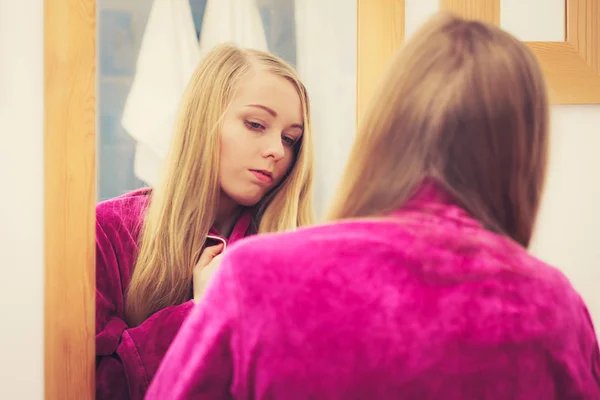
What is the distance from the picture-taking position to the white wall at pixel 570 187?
0.97 meters

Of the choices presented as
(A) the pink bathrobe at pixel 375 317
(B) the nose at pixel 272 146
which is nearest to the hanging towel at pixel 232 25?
(B) the nose at pixel 272 146

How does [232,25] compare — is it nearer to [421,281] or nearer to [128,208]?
[128,208]

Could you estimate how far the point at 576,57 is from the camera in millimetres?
974

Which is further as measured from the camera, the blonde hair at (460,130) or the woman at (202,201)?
the woman at (202,201)

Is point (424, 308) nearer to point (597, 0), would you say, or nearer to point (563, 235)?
point (563, 235)

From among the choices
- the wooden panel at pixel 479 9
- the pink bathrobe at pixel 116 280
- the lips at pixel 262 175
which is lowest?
the pink bathrobe at pixel 116 280

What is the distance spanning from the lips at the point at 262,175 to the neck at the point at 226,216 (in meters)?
0.04

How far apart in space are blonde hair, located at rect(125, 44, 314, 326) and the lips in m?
0.02

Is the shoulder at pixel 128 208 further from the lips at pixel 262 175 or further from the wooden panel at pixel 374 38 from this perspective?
the wooden panel at pixel 374 38
